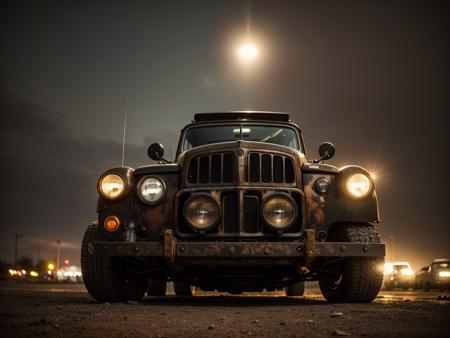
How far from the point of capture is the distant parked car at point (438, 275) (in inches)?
910

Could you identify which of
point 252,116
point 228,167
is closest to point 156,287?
point 252,116

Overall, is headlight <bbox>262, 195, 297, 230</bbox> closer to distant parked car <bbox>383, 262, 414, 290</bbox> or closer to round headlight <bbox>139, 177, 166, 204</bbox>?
round headlight <bbox>139, 177, 166, 204</bbox>

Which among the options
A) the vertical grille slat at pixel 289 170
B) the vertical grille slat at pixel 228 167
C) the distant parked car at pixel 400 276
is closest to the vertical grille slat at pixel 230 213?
the vertical grille slat at pixel 228 167

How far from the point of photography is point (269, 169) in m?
6.60

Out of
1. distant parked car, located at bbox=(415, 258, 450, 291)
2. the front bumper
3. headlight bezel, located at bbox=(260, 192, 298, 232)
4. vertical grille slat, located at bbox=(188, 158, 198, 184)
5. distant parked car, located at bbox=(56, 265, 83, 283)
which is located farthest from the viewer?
distant parked car, located at bbox=(56, 265, 83, 283)

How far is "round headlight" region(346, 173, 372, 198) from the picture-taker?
6461 mm

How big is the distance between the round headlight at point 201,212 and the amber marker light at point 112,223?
0.87 m

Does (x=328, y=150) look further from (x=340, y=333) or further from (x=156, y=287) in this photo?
(x=340, y=333)

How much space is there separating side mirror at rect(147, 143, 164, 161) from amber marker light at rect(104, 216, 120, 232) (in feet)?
6.25

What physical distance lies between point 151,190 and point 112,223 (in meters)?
0.60

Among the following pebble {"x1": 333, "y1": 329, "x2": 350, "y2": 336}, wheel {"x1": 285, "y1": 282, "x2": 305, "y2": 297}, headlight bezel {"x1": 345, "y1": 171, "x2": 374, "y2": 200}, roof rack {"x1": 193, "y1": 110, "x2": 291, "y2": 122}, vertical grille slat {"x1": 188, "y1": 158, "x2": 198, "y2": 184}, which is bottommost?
pebble {"x1": 333, "y1": 329, "x2": 350, "y2": 336}

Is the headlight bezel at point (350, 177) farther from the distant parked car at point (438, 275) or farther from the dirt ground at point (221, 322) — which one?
the distant parked car at point (438, 275)

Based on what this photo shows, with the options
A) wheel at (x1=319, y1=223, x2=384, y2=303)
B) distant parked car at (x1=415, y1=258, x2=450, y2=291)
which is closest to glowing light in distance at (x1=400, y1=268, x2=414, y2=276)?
distant parked car at (x1=415, y1=258, x2=450, y2=291)

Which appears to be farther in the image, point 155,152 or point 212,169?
point 155,152
